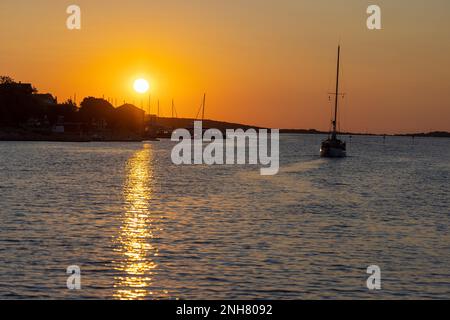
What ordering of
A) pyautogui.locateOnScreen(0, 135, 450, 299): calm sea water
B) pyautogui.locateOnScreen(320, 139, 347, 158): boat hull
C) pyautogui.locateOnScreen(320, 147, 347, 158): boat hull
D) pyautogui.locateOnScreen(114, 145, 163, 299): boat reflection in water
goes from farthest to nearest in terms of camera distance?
pyautogui.locateOnScreen(320, 147, 347, 158): boat hull
pyautogui.locateOnScreen(320, 139, 347, 158): boat hull
pyautogui.locateOnScreen(0, 135, 450, 299): calm sea water
pyautogui.locateOnScreen(114, 145, 163, 299): boat reflection in water

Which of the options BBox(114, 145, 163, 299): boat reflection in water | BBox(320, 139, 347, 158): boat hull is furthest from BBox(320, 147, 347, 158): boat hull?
BBox(114, 145, 163, 299): boat reflection in water

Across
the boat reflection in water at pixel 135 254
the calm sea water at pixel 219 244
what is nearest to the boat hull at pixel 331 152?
the calm sea water at pixel 219 244

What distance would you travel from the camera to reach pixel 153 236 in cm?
3167

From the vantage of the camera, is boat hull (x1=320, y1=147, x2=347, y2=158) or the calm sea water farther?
boat hull (x1=320, y1=147, x2=347, y2=158)

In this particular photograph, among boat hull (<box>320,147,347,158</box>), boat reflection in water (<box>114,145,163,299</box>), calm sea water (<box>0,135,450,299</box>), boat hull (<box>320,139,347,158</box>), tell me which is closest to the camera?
boat reflection in water (<box>114,145,163,299</box>)

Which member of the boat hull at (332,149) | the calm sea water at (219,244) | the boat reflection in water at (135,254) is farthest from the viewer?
the boat hull at (332,149)

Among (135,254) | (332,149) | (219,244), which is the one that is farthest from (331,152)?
(135,254)

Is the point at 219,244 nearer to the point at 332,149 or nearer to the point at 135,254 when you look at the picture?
the point at 135,254

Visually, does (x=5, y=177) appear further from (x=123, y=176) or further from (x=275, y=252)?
(x=275, y=252)

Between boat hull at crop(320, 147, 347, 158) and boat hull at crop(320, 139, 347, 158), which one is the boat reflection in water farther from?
boat hull at crop(320, 147, 347, 158)

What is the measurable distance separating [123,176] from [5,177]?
13729mm

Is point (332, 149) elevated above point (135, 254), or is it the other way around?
point (332, 149)

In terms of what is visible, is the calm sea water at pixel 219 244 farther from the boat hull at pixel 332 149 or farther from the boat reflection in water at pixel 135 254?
the boat hull at pixel 332 149
